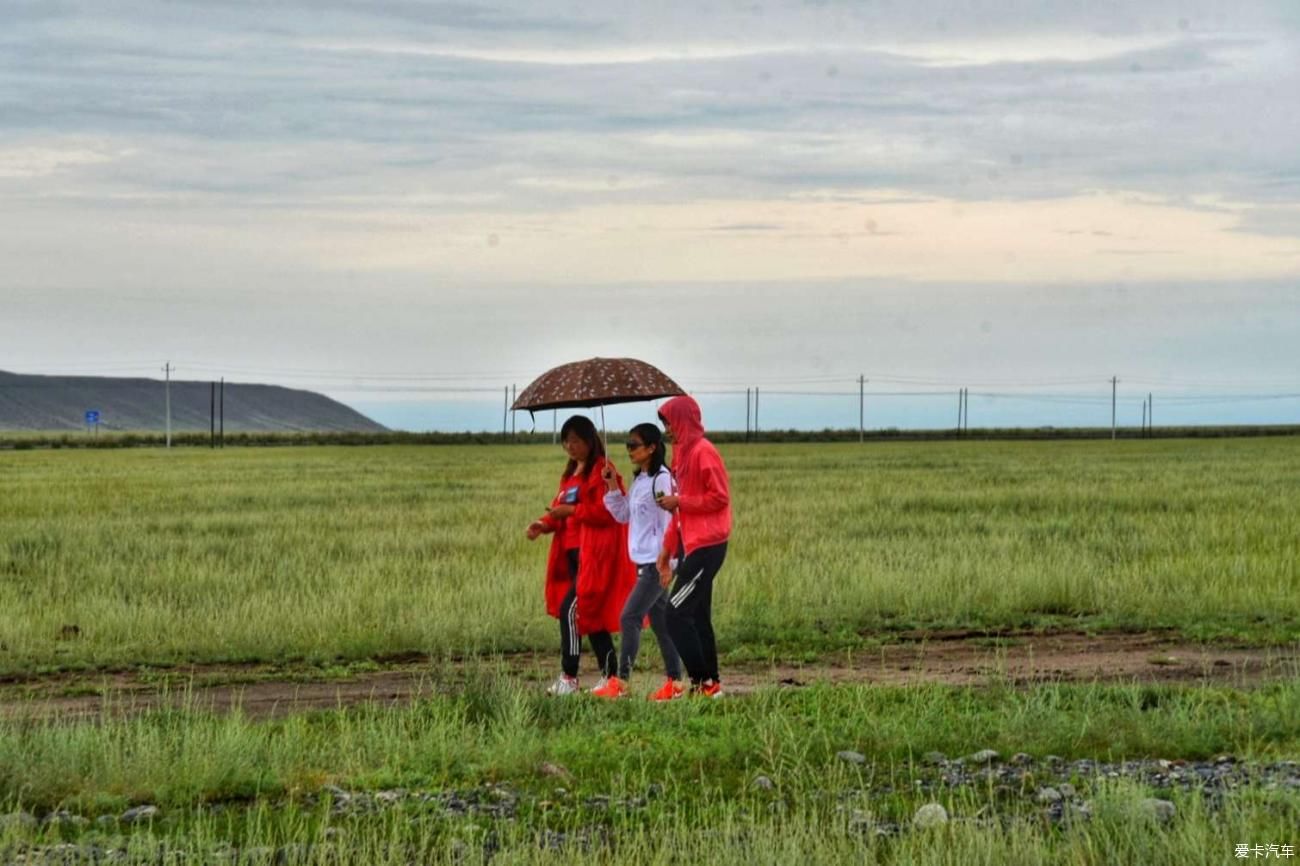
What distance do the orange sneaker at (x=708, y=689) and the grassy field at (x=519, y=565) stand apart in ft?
10.6

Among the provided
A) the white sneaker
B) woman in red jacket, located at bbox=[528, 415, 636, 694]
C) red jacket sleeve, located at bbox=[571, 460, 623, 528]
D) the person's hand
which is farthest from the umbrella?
the white sneaker

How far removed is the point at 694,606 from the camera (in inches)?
418

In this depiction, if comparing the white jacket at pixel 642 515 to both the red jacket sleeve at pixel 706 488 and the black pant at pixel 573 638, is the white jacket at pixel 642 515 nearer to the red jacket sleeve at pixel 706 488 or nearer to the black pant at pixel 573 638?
the red jacket sleeve at pixel 706 488

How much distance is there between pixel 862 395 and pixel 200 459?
198ft

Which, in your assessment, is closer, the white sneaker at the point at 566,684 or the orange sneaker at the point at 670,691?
the orange sneaker at the point at 670,691

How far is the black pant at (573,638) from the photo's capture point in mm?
11086

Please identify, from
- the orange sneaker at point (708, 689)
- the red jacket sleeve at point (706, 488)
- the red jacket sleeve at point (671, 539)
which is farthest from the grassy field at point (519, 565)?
the red jacket sleeve at point (706, 488)

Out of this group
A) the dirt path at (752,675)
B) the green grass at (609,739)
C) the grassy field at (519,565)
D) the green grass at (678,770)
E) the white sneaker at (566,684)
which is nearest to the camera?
the green grass at (678,770)

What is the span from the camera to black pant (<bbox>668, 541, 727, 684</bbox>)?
10.5 m

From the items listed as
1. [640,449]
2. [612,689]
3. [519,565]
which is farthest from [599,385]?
[519,565]

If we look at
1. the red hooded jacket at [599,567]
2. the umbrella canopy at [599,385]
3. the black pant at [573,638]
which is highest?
the umbrella canopy at [599,385]

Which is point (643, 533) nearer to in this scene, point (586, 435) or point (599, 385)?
point (586, 435)

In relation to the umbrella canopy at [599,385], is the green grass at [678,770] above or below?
below

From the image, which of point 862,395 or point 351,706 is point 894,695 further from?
point 862,395
